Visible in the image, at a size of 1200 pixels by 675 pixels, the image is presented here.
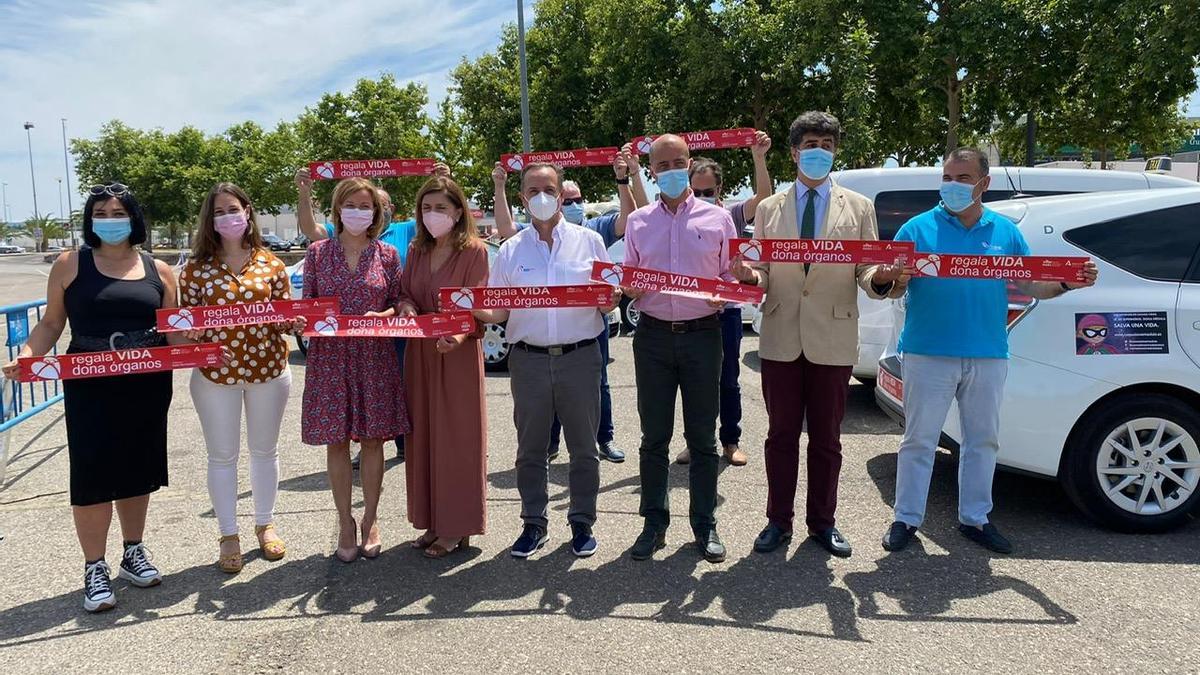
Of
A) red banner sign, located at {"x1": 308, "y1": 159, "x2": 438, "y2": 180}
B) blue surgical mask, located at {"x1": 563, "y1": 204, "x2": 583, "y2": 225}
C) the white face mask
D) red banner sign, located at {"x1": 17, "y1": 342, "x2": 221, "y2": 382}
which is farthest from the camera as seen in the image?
blue surgical mask, located at {"x1": 563, "y1": 204, "x2": 583, "y2": 225}

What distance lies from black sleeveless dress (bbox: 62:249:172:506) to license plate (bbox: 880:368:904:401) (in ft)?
13.0

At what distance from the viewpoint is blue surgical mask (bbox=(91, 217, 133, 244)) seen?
12.0 ft

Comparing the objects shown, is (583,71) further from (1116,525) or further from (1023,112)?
(1116,525)

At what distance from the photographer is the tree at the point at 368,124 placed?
96.0 ft

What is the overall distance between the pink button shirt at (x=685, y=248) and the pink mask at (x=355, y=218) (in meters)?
1.31

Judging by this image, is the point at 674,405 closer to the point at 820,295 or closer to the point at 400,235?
the point at 820,295

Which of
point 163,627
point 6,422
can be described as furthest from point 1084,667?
point 6,422

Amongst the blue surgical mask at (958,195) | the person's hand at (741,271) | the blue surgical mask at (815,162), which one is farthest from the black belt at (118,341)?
the blue surgical mask at (958,195)

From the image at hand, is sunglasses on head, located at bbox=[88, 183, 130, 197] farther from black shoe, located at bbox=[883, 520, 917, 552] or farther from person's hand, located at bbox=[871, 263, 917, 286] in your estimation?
black shoe, located at bbox=[883, 520, 917, 552]

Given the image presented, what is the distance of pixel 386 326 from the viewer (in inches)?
152

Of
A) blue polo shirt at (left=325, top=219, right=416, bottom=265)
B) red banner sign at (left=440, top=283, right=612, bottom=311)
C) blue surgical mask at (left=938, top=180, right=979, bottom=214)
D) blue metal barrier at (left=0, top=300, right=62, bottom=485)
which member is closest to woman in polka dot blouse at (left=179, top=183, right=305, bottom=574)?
red banner sign at (left=440, top=283, right=612, bottom=311)

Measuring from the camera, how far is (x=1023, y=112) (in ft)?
60.9

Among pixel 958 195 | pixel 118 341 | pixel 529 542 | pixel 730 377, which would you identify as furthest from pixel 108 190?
pixel 958 195

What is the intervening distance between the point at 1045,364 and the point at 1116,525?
921 mm
